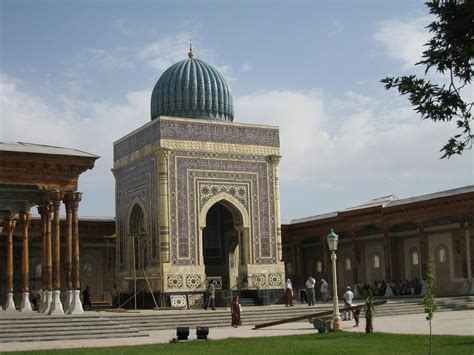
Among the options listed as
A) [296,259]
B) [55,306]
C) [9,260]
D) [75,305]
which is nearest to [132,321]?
[75,305]

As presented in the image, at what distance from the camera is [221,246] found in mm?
31078

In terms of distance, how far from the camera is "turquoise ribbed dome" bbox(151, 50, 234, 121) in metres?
28.9

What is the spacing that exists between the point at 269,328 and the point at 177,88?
41.3 feet

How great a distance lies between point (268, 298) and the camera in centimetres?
2794

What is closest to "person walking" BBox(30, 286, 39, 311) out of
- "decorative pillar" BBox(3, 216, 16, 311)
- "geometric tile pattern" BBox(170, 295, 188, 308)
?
"decorative pillar" BBox(3, 216, 16, 311)

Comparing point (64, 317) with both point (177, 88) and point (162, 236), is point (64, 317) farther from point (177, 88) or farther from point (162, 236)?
point (177, 88)

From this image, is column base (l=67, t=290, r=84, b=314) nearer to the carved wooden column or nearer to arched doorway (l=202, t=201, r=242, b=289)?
arched doorway (l=202, t=201, r=242, b=289)

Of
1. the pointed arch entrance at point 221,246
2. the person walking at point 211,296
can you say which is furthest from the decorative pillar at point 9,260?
the pointed arch entrance at point 221,246

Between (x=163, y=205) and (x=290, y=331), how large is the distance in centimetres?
1016

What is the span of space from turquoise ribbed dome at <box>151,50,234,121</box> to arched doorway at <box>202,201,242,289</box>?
3.88m

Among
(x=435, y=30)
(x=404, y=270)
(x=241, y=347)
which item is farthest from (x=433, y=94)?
(x=404, y=270)

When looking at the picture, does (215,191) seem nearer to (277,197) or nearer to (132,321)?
(277,197)

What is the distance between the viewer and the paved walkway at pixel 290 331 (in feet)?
50.1

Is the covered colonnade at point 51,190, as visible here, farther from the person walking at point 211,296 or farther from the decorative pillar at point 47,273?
the person walking at point 211,296
